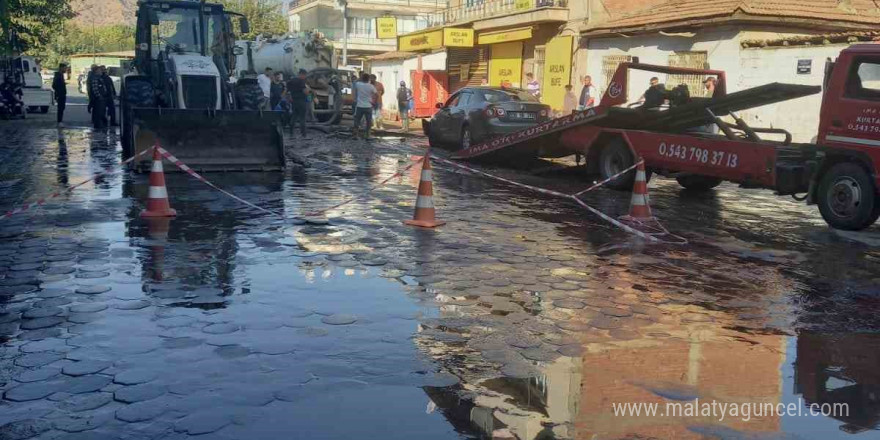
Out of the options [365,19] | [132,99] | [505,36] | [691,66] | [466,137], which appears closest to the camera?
[132,99]

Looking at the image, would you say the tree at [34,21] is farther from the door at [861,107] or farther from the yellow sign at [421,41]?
the door at [861,107]

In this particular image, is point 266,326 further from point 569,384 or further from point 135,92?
point 135,92

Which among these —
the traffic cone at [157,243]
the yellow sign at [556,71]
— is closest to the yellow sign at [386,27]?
the yellow sign at [556,71]

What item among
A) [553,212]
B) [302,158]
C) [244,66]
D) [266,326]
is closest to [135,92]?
[302,158]

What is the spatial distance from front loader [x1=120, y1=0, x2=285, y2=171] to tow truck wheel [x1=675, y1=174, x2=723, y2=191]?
7.13m

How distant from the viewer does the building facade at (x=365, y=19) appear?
68.2 m

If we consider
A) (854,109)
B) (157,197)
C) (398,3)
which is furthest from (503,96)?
(398,3)

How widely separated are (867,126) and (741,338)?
5781mm

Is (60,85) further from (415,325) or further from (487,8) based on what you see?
(415,325)

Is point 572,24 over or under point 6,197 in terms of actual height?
over

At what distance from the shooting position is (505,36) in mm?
32406

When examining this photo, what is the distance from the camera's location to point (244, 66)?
38.3 m

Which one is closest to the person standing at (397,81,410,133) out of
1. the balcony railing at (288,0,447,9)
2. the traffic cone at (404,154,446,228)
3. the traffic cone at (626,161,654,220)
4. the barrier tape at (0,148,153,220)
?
the barrier tape at (0,148,153,220)

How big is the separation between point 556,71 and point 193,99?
56.7ft
